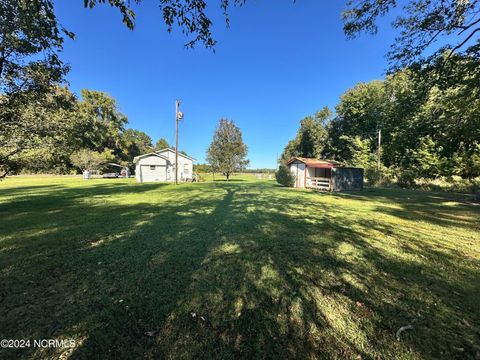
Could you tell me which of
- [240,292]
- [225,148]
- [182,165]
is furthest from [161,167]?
[240,292]

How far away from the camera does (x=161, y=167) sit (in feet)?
91.4

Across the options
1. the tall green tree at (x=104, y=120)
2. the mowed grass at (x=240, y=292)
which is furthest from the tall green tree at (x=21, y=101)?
the tall green tree at (x=104, y=120)

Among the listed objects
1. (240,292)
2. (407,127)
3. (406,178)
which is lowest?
(240,292)

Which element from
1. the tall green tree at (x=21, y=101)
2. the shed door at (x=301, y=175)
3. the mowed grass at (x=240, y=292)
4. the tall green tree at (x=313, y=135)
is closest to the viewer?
the mowed grass at (x=240, y=292)

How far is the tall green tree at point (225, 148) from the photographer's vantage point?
35531 millimetres

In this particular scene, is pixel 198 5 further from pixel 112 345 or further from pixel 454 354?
pixel 454 354

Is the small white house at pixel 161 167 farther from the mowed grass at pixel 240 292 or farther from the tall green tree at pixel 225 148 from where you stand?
the mowed grass at pixel 240 292

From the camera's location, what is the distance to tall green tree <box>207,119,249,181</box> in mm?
35531

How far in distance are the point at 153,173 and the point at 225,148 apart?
12.5 m

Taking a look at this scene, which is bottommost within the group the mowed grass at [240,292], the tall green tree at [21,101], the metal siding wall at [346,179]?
the mowed grass at [240,292]

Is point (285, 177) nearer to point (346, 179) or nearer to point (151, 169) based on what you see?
point (346, 179)

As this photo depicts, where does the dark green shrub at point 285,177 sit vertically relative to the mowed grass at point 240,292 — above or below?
above

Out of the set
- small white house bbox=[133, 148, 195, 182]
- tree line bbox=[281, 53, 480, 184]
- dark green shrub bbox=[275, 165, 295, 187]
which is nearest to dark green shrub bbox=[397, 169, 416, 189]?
tree line bbox=[281, 53, 480, 184]

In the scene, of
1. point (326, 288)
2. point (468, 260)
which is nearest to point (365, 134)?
point (468, 260)
